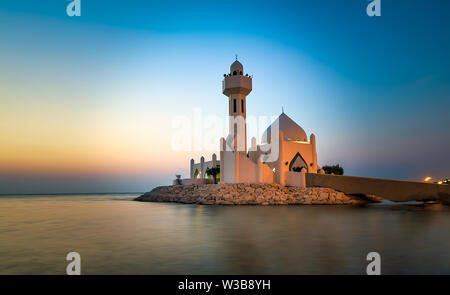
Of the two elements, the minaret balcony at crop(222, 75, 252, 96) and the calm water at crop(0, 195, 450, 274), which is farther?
the minaret balcony at crop(222, 75, 252, 96)

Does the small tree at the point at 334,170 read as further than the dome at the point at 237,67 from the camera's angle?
Yes

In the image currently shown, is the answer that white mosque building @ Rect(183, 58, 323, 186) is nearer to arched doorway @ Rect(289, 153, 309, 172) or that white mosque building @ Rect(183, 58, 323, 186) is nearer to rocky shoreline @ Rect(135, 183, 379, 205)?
arched doorway @ Rect(289, 153, 309, 172)

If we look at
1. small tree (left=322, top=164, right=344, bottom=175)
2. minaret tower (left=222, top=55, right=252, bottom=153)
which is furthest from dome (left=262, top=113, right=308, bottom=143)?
small tree (left=322, top=164, right=344, bottom=175)

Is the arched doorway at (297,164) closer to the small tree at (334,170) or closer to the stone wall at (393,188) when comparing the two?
the stone wall at (393,188)

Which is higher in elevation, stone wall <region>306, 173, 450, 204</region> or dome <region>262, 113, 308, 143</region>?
dome <region>262, 113, 308, 143</region>

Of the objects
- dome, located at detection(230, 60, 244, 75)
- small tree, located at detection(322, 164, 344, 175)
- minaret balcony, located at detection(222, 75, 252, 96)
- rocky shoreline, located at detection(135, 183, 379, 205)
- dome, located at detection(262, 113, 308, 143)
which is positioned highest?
dome, located at detection(230, 60, 244, 75)

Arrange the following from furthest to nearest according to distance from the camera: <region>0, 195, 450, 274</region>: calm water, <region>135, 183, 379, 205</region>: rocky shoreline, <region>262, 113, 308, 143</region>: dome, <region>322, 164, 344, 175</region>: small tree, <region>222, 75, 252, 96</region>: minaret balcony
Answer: <region>322, 164, 344, 175</region>: small tree
<region>262, 113, 308, 143</region>: dome
<region>222, 75, 252, 96</region>: minaret balcony
<region>135, 183, 379, 205</region>: rocky shoreline
<region>0, 195, 450, 274</region>: calm water

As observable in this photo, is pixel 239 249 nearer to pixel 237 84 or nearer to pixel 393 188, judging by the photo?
pixel 393 188

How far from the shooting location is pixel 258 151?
36500 mm

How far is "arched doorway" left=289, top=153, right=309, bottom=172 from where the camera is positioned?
119 ft

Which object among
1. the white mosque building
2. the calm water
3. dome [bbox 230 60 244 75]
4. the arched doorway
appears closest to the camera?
the calm water

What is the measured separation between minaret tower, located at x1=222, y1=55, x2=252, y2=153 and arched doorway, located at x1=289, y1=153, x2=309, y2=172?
5.86m

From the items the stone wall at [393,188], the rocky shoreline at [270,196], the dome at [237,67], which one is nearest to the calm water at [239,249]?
the stone wall at [393,188]

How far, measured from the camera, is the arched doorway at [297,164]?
36.3 m
